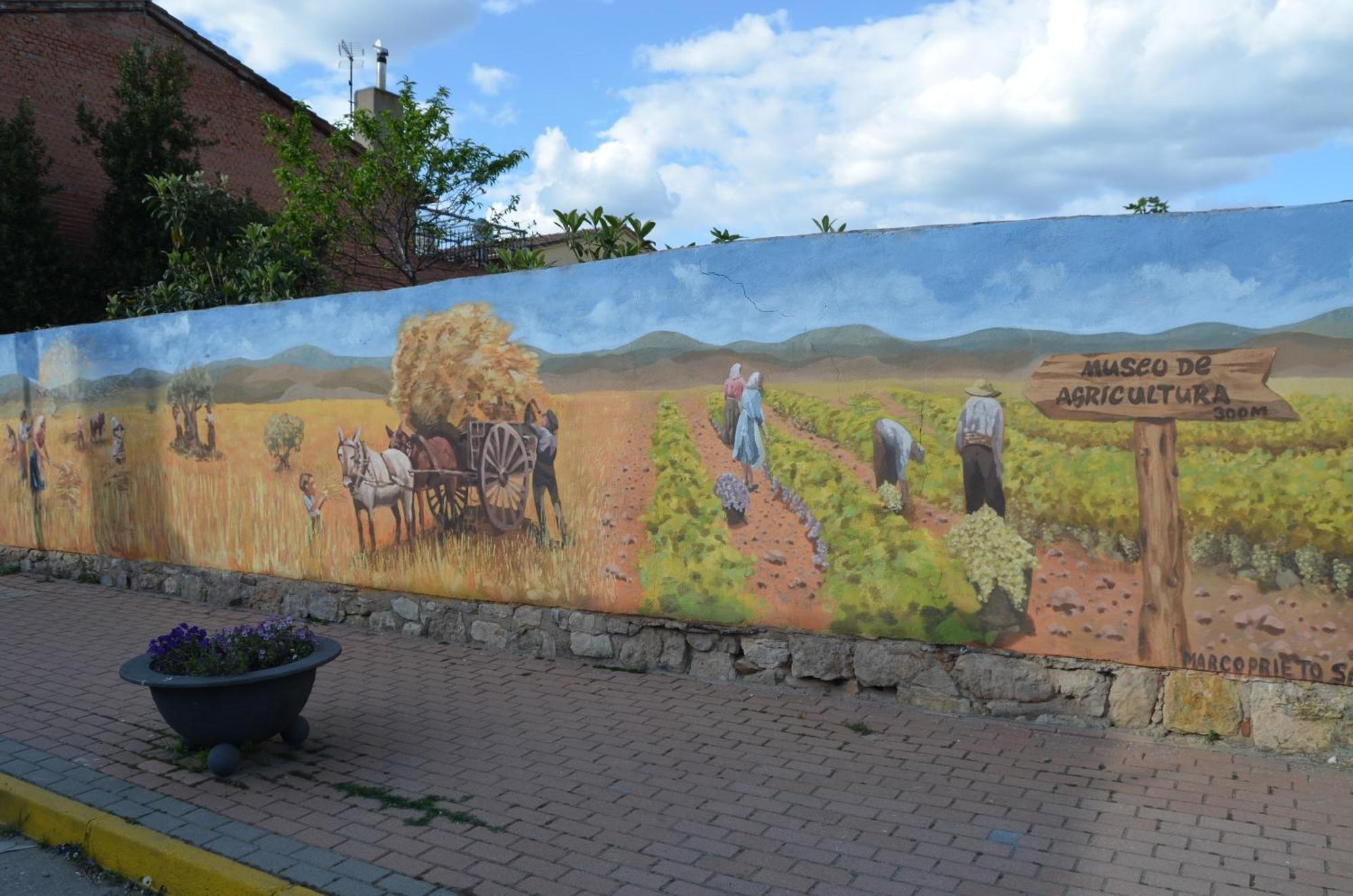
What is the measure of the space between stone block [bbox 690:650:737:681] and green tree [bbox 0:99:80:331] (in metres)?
14.1

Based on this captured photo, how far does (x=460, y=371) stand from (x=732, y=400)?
2331 millimetres

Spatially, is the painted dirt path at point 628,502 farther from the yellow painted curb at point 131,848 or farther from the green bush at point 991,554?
the yellow painted curb at point 131,848

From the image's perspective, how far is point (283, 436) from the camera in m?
9.18

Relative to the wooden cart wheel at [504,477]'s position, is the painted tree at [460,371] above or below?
above

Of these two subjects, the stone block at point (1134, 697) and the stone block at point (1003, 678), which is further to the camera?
the stone block at point (1003, 678)

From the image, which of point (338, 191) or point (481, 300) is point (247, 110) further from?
point (481, 300)

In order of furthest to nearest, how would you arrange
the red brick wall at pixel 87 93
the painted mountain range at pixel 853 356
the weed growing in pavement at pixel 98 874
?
1. the red brick wall at pixel 87 93
2. the painted mountain range at pixel 853 356
3. the weed growing in pavement at pixel 98 874

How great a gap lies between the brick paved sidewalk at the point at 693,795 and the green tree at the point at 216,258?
6518 millimetres

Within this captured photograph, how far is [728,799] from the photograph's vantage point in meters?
4.89

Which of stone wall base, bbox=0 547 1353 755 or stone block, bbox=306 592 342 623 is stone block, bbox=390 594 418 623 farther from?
stone block, bbox=306 592 342 623

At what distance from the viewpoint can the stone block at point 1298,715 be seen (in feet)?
16.5

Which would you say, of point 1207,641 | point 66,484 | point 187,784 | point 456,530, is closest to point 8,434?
point 66,484

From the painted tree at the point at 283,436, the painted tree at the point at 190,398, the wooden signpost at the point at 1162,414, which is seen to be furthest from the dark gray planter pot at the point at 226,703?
the painted tree at the point at 190,398

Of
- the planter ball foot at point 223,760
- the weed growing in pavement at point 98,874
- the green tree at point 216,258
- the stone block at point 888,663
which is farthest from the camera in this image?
the green tree at point 216,258
